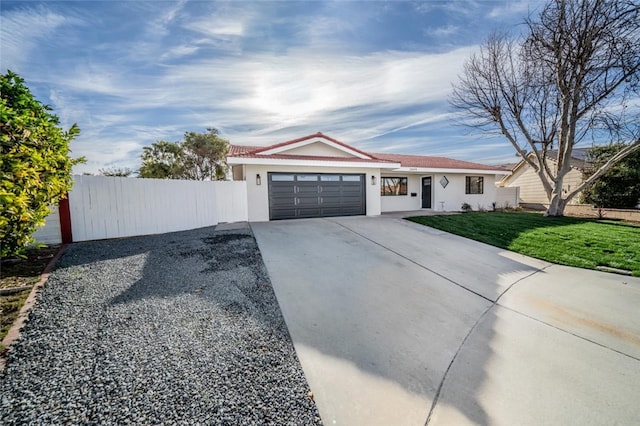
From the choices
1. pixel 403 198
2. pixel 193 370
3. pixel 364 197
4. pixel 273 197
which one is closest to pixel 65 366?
pixel 193 370

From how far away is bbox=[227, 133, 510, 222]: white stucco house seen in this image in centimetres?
1134

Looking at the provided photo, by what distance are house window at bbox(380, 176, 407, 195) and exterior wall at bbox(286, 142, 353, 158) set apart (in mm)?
3581

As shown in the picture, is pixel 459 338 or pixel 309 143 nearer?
pixel 459 338

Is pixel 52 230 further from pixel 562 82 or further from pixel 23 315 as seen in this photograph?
pixel 562 82

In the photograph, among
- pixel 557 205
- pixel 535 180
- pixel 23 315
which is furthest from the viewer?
pixel 535 180

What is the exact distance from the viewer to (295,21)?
24.3 ft

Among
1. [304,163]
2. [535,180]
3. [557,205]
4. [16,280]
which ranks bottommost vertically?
[16,280]

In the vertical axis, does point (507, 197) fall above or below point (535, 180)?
below

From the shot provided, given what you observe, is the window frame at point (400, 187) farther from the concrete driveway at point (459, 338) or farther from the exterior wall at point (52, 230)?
the exterior wall at point (52, 230)

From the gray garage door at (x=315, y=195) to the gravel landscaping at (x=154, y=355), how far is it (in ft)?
23.8

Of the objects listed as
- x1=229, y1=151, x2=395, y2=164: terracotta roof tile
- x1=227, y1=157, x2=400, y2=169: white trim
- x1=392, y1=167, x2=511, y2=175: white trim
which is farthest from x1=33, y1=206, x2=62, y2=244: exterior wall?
x1=392, y1=167, x2=511, y2=175: white trim

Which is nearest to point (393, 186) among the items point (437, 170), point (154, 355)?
point (437, 170)

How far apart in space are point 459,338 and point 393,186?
→ 13.5 metres

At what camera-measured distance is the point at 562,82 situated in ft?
38.4
